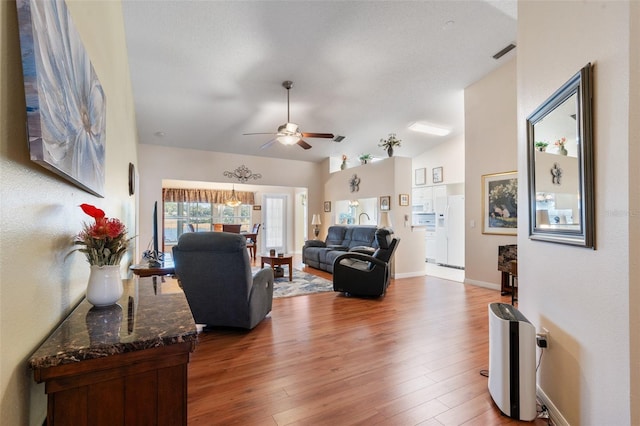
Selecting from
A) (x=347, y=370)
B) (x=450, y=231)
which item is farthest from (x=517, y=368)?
(x=450, y=231)

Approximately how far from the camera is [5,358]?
0.69 metres

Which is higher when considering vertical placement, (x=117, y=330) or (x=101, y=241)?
(x=101, y=241)

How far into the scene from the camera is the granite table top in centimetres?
82

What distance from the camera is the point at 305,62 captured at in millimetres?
4066

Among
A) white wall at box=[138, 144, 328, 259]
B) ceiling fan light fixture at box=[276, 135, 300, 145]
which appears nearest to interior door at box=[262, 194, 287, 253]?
white wall at box=[138, 144, 328, 259]

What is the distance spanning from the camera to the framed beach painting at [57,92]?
0.74 m

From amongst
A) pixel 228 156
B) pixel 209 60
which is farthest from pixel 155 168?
pixel 209 60

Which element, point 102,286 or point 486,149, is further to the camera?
point 486,149

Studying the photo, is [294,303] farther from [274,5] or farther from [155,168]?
[155,168]

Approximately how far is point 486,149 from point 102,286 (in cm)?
555

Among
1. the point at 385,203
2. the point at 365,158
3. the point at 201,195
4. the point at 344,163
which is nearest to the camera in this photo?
the point at 385,203

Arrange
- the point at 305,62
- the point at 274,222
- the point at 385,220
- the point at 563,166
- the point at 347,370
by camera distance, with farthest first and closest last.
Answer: the point at 274,222 → the point at 385,220 → the point at 305,62 → the point at 347,370 → the point at 563,166

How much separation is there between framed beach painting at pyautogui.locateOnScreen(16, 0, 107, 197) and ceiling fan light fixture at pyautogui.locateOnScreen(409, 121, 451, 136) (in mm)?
5922

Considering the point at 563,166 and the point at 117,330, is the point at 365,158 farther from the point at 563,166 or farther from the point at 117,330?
the point at 117,330
